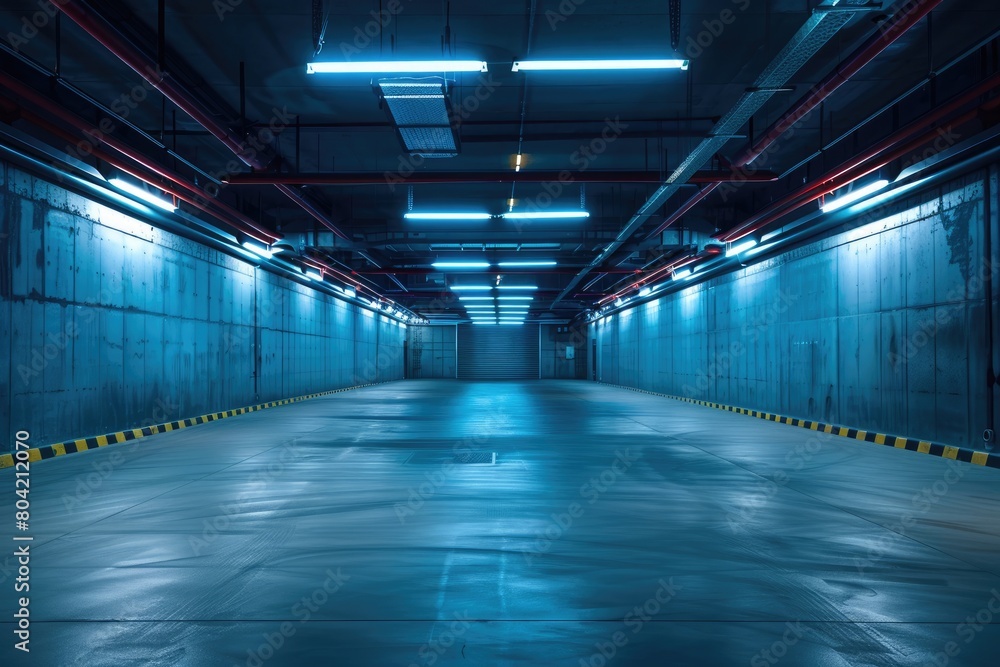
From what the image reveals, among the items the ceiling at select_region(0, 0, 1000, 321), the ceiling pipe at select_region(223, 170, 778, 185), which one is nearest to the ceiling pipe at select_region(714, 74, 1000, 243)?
the ceiling at select_region(0, 0, 1000, 321)

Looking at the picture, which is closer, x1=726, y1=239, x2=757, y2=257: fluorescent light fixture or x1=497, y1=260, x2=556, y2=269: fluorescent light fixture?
x1=726, y1=239, x2=757, y2=257: fluorescent light fixture

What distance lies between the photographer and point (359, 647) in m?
3.34

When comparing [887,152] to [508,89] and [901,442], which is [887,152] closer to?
[901,442]

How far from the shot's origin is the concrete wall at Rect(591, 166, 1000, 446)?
32.7ft

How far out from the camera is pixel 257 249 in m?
18.4

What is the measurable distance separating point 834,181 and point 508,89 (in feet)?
18.6

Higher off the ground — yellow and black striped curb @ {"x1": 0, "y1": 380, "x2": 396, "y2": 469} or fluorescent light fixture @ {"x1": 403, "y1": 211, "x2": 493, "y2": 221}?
fluorescent light fixture @ {"x1": 403, "y1": 211, "x2": 493, "y2": 221}

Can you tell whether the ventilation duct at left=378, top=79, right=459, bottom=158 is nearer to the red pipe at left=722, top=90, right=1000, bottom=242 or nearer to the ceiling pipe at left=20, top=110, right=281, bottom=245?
the ceiling pipe at left=20, top=110, right=281, bottom=245

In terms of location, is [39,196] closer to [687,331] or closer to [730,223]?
[730,223]

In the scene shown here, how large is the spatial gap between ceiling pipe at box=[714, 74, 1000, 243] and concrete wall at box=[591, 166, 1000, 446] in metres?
1.31

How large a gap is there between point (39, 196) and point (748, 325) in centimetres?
1678

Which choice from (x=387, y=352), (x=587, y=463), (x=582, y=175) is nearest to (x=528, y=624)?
(x=587, y=463)

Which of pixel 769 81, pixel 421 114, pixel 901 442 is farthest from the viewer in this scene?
pixel 901 442

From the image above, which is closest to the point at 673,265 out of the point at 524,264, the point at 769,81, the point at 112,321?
the point at 524,264
